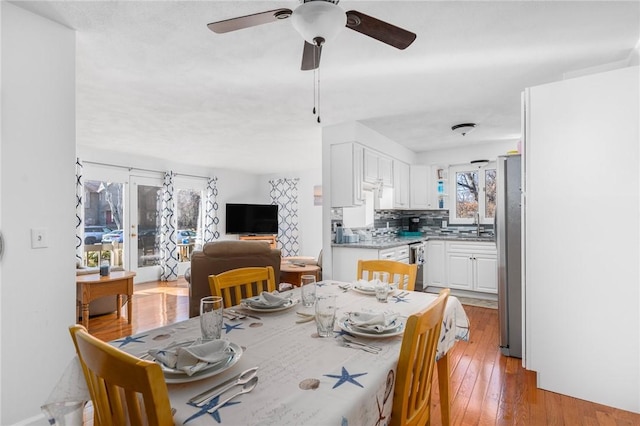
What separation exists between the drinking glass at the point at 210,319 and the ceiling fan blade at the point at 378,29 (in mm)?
1269

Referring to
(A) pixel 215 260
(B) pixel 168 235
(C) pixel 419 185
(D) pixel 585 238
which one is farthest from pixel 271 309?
(B) pixel 168 235

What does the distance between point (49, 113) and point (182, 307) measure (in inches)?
125

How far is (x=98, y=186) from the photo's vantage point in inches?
227

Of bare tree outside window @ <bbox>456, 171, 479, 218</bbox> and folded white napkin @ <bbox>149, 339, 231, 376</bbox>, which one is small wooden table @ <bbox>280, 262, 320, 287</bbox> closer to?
bare tree outside window @ <bbox>456, 171, 479, 218</bbox>

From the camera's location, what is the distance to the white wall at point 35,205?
1797 mm

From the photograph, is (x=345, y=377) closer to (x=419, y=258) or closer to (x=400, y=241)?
(x=400, y=241)

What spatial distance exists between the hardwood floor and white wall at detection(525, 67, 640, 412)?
115 millimetres

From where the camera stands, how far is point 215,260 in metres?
3.55

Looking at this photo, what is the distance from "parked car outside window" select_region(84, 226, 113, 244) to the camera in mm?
5594

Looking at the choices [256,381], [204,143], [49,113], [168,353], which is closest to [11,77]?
[49,113]

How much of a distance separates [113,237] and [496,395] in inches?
240

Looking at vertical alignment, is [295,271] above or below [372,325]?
below

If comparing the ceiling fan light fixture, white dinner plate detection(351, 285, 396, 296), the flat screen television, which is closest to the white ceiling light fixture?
white dinner plate detection(351, 285, 396, 296)

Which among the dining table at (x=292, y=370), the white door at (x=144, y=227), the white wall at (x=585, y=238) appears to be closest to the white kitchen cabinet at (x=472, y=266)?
the white wall at (x=585, y=238)
